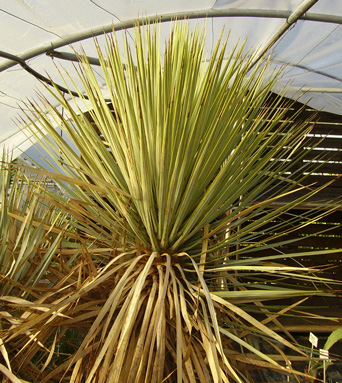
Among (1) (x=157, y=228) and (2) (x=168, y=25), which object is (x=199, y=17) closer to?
(2) (x=168, y=25)

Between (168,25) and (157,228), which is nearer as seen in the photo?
(157,228)

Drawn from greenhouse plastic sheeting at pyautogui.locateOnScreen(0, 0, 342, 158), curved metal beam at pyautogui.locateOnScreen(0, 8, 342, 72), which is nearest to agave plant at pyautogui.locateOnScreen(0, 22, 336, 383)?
greenhouse plastic sheeting at pyautogui.locateOnScreen(0, 0, 342, 158)

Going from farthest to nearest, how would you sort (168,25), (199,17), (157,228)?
(168,25) < (199,17) < (157,228)

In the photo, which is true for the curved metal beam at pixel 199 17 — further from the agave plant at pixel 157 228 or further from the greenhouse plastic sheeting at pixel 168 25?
the agave plant at pixel 157 228

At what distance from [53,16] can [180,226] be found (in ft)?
6.36

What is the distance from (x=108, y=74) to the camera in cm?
162

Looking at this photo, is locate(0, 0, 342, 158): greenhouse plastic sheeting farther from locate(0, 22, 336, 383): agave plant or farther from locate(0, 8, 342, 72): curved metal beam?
locate(0, 22, 336, 383): agave plant

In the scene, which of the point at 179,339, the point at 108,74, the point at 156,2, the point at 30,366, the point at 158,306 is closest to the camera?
the point at 179,339

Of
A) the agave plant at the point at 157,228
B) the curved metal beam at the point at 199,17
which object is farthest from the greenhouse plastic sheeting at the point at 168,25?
the agave plant at the point at 157,228

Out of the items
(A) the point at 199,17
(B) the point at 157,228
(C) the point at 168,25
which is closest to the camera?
(B) the point at 157,228

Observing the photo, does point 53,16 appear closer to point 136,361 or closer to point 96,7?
point 96,7

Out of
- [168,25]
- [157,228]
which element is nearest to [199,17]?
[168,25]

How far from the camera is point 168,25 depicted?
303 cm

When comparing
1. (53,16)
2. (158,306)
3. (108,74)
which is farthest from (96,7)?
(158,306)
